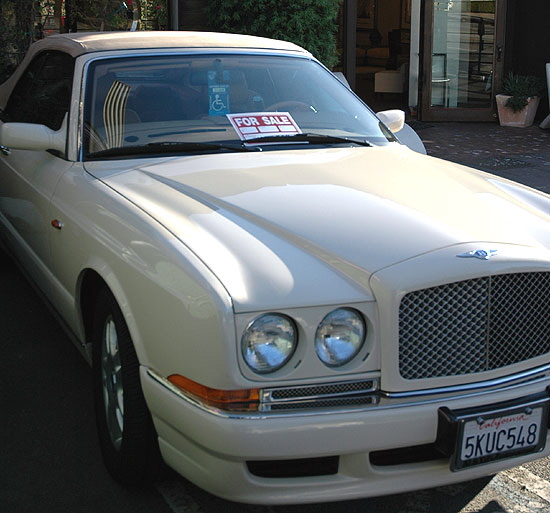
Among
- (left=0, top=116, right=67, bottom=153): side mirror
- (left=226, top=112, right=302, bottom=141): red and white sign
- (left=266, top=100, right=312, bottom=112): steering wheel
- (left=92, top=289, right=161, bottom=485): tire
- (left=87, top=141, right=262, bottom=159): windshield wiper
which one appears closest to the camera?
(left=92, top=289, right=161, bottom=485): tire

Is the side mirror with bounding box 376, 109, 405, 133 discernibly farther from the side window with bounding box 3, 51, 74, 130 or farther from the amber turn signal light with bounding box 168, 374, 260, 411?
the amber turn signal light with bounding box 168, 374, 260, 411

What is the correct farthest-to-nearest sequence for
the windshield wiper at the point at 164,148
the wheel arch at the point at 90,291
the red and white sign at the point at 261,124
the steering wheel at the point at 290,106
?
the steering wheel at the point at 290,106 < the red and white sign at the point at 261,124 < the windshield wiper at the point at 164,148 < the wheel arch at the point at 90,291

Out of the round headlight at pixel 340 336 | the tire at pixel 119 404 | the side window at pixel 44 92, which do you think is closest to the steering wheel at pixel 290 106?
the side window at pixel 44 92

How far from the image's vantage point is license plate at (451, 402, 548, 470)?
2498mm

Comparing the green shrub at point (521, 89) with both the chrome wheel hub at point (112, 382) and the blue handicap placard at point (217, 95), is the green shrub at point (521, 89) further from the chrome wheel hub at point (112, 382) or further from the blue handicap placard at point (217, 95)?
the chrome wheel hub at point (112, 382)

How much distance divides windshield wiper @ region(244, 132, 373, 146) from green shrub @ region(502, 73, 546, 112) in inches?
366

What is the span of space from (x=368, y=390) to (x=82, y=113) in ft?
6.59

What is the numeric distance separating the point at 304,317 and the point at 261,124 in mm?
1701

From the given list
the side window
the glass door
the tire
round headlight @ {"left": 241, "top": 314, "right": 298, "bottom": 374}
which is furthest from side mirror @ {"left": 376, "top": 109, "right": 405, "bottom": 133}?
the glass door

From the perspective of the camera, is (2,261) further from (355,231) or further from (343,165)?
(355,231)

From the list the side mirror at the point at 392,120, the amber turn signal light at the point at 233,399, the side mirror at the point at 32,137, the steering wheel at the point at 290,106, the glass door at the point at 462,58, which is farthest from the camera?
the glass door at the point at 462,58

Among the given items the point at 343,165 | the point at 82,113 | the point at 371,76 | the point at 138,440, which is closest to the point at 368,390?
the point at 138,440

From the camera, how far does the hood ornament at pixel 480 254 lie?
2595mm

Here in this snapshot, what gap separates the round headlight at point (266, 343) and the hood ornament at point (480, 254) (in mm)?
598
